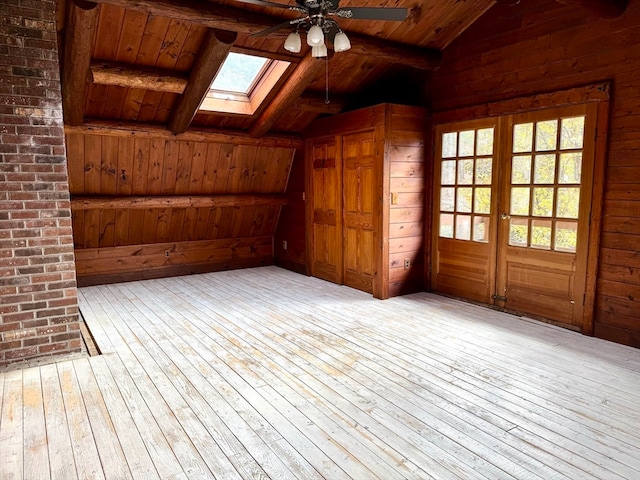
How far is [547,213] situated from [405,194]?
1540 millimetres

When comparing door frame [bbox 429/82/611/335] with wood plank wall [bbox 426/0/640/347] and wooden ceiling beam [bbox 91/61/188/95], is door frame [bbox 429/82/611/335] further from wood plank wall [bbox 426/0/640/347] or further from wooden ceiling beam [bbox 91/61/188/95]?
wooden ceiling beam [bbox 91/61/188/95]

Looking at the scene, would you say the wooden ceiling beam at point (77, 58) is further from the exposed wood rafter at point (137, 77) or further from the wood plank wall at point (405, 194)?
the wood plank wall at point (405, 194)

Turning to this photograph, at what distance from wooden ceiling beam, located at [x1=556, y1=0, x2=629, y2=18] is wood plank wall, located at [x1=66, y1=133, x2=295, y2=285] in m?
3.98

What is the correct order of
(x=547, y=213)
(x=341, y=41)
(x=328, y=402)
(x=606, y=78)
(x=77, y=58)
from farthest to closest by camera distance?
1. (x=547, y=213)
2. (x=77, y=58)
3. (x=606, y=78)
4. (x=341, y=41)
5. (x=328, y=402)

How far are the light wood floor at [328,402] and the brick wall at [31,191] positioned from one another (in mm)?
362

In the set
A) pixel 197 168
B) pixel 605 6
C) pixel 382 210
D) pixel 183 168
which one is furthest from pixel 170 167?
pixel 605 6

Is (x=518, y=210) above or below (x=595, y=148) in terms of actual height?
below

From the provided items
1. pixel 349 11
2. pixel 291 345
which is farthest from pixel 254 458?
pixel 349 11

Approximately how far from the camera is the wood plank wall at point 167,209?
527cm

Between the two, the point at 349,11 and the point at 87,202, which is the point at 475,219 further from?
the point at 87,202

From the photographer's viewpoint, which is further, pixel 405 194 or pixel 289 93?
pixel 405 194

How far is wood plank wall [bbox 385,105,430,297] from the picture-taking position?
483cm

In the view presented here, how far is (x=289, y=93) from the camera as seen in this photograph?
475 centimetres

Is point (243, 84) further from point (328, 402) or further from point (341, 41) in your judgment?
point (328, 402)
